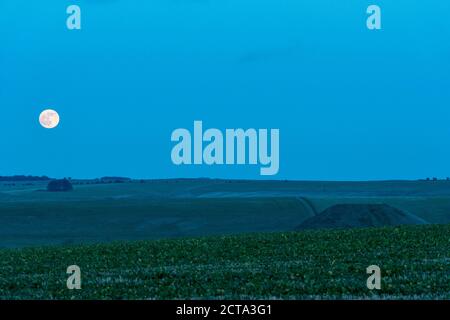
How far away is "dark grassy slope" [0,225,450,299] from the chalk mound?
89.3 feet

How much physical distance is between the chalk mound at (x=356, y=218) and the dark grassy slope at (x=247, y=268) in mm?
27221

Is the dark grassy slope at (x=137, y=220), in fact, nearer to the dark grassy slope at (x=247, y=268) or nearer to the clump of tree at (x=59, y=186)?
the dark grassy slope at (x=247, y=268)

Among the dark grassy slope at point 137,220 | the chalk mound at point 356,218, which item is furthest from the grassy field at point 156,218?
the chalk mound at point 356,218

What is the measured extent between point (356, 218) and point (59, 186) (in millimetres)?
128993

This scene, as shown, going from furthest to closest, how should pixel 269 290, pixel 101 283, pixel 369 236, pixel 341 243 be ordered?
pixel 369 236 → pixel 341 243 → pixel 101 283 → pixel 269 290

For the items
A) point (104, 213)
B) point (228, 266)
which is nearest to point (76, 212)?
point (104, 213)

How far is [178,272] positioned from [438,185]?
171 meters

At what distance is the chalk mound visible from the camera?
70125 mm

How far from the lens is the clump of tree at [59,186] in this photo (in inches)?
7402

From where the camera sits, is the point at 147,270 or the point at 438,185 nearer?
the point at 147,270

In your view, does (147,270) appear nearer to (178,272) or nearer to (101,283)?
(178,272)

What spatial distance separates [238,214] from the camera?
339 ft

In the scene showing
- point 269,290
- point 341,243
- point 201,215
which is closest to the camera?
point 269,290
